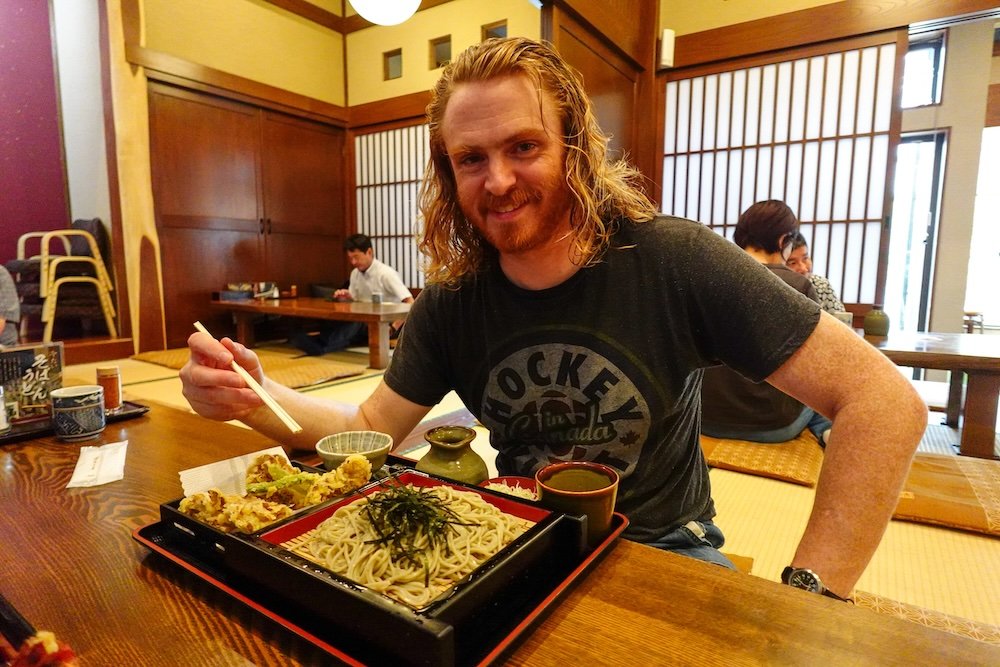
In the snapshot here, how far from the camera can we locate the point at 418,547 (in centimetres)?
69

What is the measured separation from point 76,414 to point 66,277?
A: 203 inches

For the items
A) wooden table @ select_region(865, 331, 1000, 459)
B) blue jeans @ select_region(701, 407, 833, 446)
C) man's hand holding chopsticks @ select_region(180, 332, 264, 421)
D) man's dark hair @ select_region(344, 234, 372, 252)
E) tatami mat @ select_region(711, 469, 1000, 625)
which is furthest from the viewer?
man's dark hair @ select_region(344, 234, 372, 252)

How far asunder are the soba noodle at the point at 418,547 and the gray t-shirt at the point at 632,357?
1.19ft

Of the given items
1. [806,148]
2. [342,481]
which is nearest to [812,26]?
[806,148]

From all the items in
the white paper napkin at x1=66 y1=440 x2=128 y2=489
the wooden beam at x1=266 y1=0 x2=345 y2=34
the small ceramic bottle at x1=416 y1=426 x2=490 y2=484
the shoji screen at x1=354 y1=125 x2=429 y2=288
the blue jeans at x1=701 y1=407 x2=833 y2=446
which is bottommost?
the blue jeans at x1=701 y1=407 x2=833 y2=446

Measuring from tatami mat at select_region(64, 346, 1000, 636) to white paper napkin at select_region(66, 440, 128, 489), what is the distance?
1.65 feet

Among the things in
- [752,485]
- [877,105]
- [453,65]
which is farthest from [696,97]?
[453,65]

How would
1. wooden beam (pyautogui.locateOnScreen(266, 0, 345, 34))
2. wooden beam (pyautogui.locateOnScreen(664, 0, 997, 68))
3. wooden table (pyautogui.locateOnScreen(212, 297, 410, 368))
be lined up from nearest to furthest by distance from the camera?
wooden beam (pyautogui.locateOnScreen(664, 0, 997, 68))
wooden table (pyautogui.locateOnScreen(212, 297, 410, 368))
wooden beam (pyautogui.locateOnScreen(266, 0, 345, 34))

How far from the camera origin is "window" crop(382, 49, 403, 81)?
22.9ft

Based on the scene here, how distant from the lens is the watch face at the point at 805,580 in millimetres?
821

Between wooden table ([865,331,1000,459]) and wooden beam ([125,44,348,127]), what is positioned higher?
wooden beam ([125,44,348,127])

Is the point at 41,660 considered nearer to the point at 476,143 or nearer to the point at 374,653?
the point at 374,653

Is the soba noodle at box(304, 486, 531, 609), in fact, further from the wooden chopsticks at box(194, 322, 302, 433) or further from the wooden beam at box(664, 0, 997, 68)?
the wooden beam at box(664, 0, 997, 68)

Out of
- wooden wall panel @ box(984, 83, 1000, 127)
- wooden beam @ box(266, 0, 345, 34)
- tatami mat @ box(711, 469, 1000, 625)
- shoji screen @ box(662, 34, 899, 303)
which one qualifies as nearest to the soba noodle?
tatami mat @ box(711, 469, 1000, 625)
